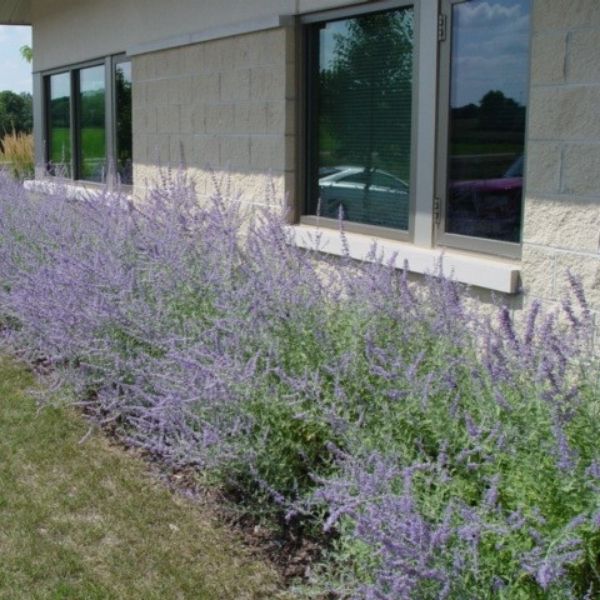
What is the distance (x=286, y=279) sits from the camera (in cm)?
486

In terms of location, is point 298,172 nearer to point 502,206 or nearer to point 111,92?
point 502,206

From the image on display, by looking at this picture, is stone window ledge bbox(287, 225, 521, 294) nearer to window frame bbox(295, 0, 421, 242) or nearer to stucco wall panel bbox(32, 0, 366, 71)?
window frame bbox(295, 0, 421, 242)

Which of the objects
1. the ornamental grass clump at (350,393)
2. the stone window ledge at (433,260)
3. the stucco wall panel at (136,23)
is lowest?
the ornamental grass clump at (350,393)

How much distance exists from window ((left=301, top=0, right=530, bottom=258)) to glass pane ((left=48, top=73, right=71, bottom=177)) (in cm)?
569

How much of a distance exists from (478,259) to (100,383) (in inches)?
95.6

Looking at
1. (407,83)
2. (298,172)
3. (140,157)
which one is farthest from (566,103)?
(140,157)

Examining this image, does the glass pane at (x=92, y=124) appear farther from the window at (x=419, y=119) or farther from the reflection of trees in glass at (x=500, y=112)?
the reflection of trees in glass at (x=500, y=112)

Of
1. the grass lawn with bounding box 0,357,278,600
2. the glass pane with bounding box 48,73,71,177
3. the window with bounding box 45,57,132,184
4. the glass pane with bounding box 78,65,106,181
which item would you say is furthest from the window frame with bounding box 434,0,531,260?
the glass pane with bounding box 48,73,71,177

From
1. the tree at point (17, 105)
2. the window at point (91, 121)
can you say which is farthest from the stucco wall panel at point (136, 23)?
the tree at point (17, 105)

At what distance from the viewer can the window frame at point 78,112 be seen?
10438mm

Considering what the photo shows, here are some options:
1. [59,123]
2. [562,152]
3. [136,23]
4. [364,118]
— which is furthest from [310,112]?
[59,123]

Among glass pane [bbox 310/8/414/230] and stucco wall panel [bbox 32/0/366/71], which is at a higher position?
stucco wall panel [bbox 32/0/366/71]

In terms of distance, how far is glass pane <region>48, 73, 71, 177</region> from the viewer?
12109 millimetres

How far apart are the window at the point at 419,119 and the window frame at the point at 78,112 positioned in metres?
2.82
